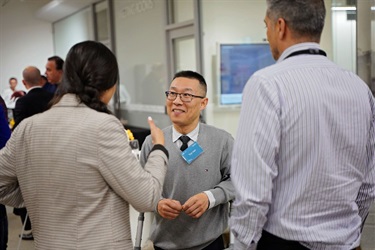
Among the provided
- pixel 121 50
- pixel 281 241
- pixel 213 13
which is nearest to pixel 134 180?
pixel 281 241

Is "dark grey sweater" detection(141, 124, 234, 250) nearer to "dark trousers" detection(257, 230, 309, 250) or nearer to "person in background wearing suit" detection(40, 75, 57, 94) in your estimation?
"dark trousers" detection(257, 230, 309, 250)

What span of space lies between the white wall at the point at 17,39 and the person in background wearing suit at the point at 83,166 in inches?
172

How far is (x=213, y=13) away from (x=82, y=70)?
12.9 feet

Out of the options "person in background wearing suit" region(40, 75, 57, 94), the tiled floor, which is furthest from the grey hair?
"person in background wearing suit" region(40, 75, 57, 94)

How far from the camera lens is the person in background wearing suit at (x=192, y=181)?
75.9 inches

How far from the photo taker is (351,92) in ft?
4.58

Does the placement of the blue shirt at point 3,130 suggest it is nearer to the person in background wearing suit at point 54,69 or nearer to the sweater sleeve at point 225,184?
the sweater sleeve at point 225,184

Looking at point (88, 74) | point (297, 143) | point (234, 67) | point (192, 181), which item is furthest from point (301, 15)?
point (234, 67)

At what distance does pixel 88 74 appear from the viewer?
1451mm

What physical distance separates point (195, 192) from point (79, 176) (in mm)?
701

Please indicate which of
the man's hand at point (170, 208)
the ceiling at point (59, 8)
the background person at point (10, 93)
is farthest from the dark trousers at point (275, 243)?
the ceiling at point (59, 8)

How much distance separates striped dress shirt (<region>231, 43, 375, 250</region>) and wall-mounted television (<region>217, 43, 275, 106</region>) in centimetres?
346

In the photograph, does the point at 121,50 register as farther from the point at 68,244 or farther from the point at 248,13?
the point at 68,244

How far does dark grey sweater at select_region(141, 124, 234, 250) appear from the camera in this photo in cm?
196
